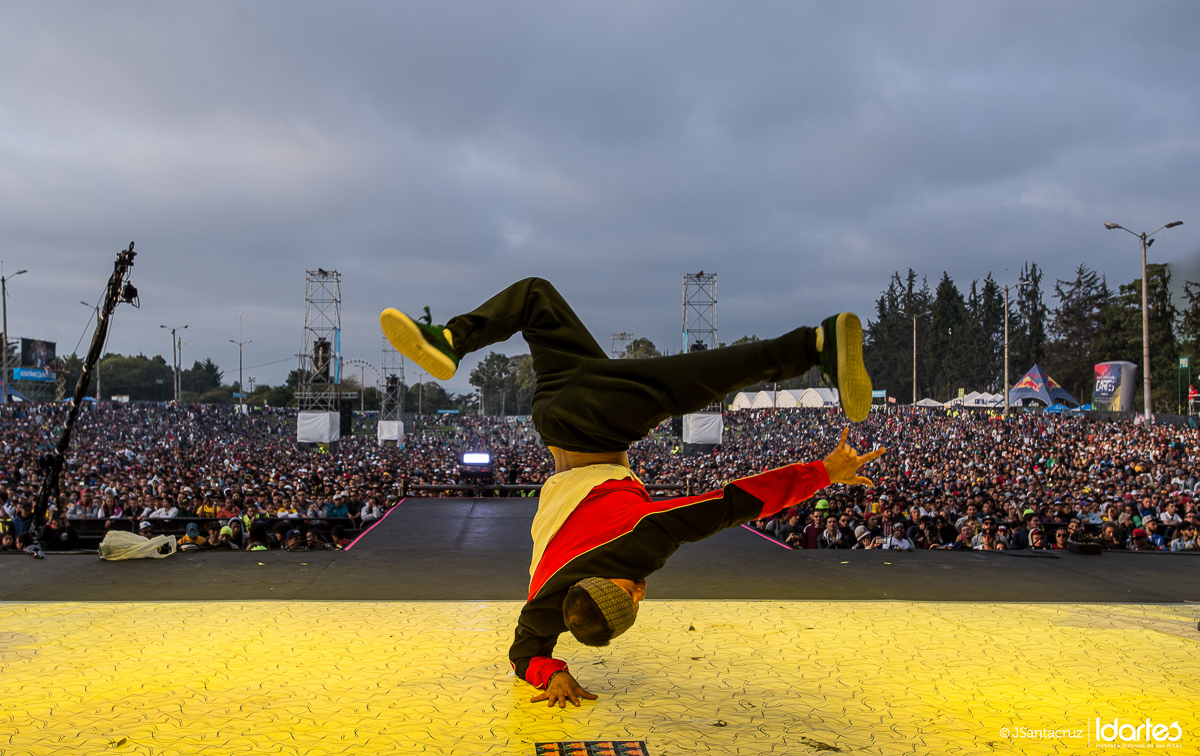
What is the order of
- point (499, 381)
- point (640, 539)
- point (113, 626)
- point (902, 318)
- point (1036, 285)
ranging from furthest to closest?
point (499, 381)
point (902, 318)
point (1036, 285)
point (113, 626)
point (640, 539)

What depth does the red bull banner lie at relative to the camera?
2667cm

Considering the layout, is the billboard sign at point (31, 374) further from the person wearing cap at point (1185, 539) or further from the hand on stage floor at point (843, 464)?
the person wearing cap at point (1185, 539)

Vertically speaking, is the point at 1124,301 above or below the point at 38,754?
above

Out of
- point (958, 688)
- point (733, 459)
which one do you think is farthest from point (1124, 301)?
point (958, 688)

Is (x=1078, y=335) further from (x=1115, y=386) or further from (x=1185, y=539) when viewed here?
(x=1185, y=539)

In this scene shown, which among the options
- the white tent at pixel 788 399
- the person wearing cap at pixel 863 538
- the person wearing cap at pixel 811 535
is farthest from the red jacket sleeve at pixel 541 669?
the white tent at pixel 788 399

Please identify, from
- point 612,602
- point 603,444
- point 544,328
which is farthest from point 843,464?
point 544,328

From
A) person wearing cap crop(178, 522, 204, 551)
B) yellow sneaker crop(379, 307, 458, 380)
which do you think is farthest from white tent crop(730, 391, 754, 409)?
Result: yellow sneaker crop(379, 307, 458, 380)

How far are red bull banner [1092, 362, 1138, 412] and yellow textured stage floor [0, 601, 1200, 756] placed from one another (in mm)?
25424

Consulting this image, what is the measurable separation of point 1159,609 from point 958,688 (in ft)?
10.8

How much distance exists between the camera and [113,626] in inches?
203

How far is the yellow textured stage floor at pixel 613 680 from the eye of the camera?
3277 mm

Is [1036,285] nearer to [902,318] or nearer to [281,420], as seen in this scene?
[902,318]

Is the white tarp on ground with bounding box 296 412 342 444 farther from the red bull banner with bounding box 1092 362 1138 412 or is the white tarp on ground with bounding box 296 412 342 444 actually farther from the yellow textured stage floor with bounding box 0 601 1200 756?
the red bull banner with bounding box 1092 362 1138 412
